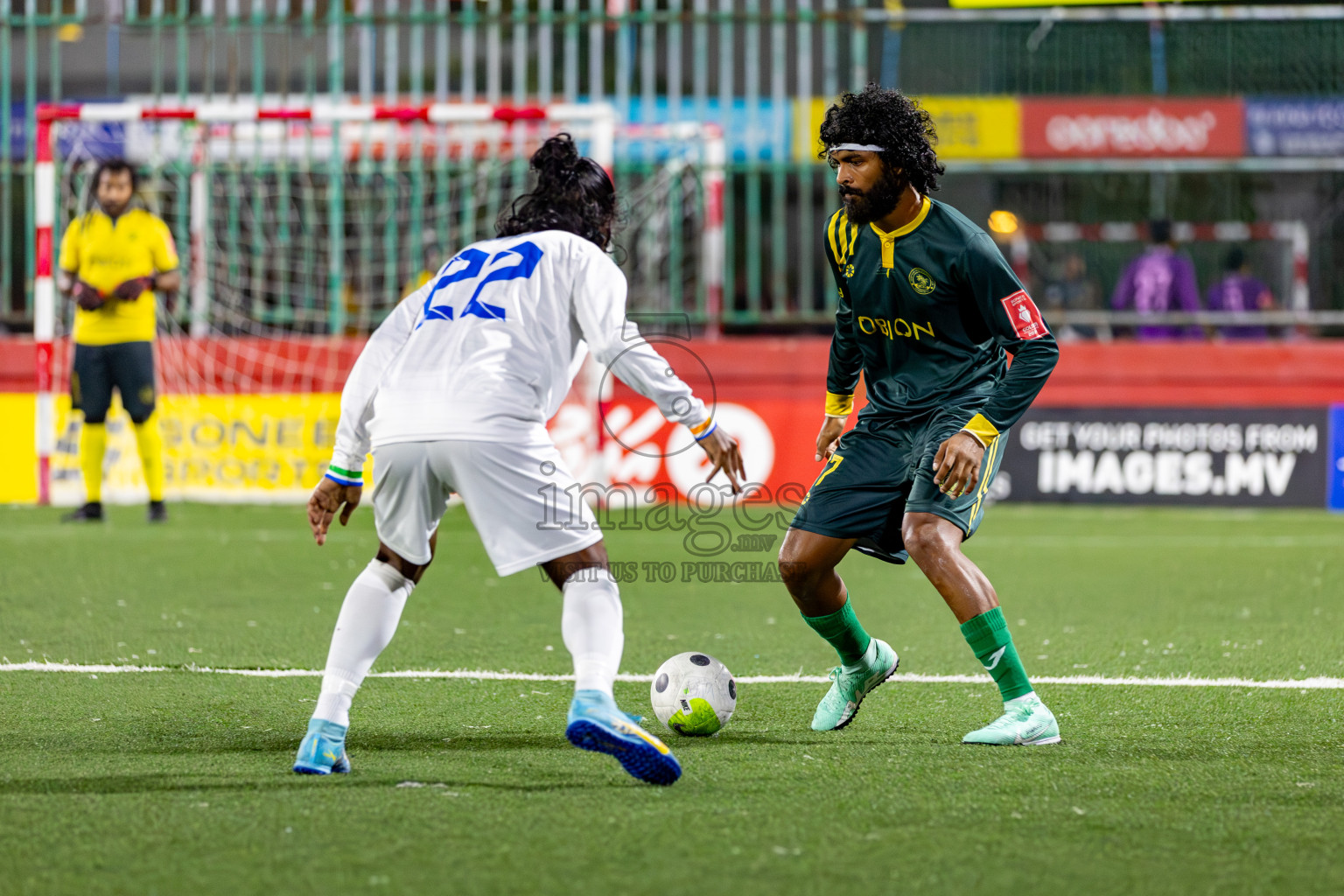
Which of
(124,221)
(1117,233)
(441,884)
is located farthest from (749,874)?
(1117,233)

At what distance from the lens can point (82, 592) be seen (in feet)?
23.6

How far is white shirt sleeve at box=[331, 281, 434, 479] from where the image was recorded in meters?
3.72

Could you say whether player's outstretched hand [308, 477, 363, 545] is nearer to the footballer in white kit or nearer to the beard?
the footballer in white kit

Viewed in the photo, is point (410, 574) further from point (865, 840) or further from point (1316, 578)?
point (1316, 578)

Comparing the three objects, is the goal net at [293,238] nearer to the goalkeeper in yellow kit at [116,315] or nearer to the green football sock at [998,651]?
the goalkeeper in yellow kit at [116,315]

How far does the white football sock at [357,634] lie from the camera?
370cm

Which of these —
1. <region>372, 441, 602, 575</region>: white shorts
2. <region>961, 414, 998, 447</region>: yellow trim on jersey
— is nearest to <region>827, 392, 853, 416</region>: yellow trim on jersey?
<region>961, 414, 998, 447</region>: yellow trim on jersey

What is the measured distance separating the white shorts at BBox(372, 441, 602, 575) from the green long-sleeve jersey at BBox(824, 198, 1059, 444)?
1.23 meters

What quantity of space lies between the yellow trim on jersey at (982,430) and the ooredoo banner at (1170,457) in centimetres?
776

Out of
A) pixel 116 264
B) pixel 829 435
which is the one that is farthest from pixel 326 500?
pixel 116 264

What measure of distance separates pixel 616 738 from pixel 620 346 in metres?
0.91

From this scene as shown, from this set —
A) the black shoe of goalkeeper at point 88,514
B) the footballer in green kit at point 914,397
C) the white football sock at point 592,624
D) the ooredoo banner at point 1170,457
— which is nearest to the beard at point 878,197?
the footballer in green kit at point 914,397

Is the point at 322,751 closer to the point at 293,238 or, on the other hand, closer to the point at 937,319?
the point at 937,319

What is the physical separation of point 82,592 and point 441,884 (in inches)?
197
